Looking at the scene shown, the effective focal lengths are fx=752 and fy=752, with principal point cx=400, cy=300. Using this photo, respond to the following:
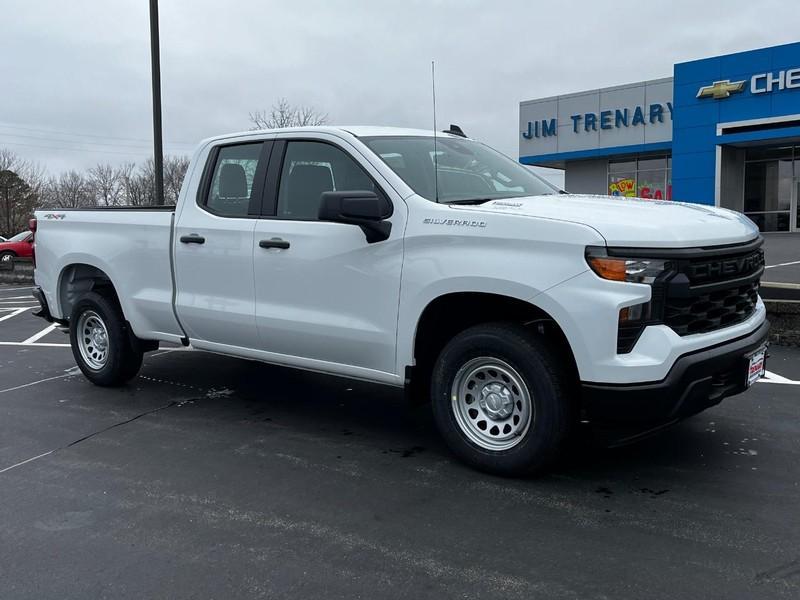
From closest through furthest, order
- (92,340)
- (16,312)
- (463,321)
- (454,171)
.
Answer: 1. (463,321)
2. (454,171)
3. (92,340)
4. (16,312)

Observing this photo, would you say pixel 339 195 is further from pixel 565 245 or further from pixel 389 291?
pixel 565 245

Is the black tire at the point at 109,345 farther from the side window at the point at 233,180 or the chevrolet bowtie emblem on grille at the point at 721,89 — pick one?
the chevrolet bowtie emblem on grille at the point at 721,89

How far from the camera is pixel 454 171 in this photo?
197 inches

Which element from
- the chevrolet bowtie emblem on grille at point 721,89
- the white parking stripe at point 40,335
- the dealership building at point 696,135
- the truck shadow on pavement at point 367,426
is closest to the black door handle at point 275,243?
the truck shadow on pavement at point 367,426

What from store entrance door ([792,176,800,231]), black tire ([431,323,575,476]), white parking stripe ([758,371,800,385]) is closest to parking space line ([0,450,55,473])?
black tire ([431,323,575,476])

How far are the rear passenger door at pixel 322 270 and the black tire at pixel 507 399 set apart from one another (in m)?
0.44

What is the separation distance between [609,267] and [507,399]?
97cm

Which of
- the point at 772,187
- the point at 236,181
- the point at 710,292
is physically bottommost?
the point at 710,292

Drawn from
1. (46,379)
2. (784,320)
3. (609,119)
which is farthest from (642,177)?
(46,379)

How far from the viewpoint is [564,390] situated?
3.97 m

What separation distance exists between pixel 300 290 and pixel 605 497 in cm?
230

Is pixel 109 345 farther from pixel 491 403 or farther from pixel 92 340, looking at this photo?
pixel 491 403

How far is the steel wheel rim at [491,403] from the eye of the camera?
415 centimetres

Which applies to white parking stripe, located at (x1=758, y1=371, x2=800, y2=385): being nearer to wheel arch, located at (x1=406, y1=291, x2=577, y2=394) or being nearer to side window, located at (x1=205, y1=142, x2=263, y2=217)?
wheel arch, located at (x1=406, y1=291, x2=577, y2=394)
